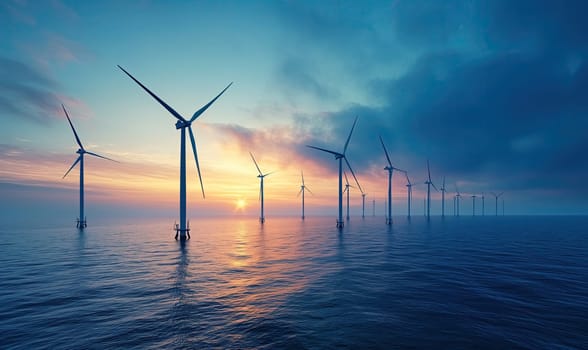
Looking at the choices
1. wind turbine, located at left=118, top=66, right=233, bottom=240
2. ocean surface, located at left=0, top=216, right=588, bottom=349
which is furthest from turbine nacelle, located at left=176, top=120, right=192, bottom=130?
ocean surface, located at left=0, top=216, right=588, bottom=349

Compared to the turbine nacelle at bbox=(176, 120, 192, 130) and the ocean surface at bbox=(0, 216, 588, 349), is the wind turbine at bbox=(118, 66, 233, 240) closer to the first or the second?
the turbine nacelle at bbox=(176, 120, 192, 130)

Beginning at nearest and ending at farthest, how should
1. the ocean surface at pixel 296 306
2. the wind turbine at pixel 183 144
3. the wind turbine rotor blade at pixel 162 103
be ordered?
the ocean surface at pixel 296 306
the wind turbine rotor blade at pixel 162 103
the wind turbine at pixel 183 144

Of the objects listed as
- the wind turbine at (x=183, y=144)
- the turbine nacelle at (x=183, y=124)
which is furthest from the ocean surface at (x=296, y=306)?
the turbine nacelle at (x=183, y=124)

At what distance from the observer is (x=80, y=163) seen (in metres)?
102

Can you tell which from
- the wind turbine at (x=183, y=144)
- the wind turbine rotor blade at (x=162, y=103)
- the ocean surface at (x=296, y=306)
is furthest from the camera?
the wind turbine at (x=183, y=144)

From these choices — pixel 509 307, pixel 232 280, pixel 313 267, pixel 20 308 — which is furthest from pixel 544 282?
pixel 20 308

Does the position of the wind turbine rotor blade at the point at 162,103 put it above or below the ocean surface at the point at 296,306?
above

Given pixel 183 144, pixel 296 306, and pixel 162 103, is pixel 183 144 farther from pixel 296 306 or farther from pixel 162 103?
pixel 296 306

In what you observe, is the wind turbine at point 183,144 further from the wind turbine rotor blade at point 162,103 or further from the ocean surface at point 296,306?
the ocean surface at point 296,306

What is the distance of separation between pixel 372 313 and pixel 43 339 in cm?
1906

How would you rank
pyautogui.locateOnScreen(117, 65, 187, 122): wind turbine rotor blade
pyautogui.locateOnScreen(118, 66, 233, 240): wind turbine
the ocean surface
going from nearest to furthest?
the ocean surface → pyautogui.locateOnScreen(117, 65, 187, 122): wind turbine rotor blade → pyautogui.locateOnScreen(118, 66, 233, 240): wind turbine

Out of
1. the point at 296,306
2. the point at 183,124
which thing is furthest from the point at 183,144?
the point at 296,306

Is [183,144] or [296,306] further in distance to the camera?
[183,144]

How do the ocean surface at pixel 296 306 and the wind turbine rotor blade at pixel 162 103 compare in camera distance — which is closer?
the ocean surface at pixel 296 306
